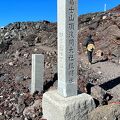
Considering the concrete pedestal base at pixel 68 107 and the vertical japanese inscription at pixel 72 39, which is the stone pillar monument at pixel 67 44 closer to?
the vertical japanese inscription at pixel 72 39

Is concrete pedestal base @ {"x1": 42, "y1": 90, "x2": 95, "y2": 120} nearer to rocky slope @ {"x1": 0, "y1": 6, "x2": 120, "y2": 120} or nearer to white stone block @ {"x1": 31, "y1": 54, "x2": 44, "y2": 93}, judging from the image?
rocky slope @ {"x1": 0, "y1": 6, "x2": 120, "y2": 120}

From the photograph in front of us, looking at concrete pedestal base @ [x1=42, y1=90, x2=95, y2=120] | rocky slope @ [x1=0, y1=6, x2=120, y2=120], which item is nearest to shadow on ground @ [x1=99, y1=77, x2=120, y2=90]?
rocky slope @ [x1=0, y1=6, x2=120, y2=120]

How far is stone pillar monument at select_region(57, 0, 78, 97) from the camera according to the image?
27.7 ft

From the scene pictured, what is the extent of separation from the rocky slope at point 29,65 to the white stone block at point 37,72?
1.04 ft

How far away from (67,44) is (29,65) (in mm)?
8287

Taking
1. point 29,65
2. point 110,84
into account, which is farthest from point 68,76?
point 29,65

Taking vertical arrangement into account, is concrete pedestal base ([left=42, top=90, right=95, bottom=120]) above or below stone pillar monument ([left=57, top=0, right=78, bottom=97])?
below

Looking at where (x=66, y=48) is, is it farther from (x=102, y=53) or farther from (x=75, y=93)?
(x=102, y=53)

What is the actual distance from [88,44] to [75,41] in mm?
7721

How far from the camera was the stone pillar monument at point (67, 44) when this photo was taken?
844 centimetres

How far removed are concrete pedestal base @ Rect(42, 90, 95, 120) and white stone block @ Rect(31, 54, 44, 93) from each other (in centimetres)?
265

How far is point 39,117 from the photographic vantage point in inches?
385

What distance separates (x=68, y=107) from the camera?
8.33 m

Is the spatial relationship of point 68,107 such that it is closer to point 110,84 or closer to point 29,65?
point 110,84
